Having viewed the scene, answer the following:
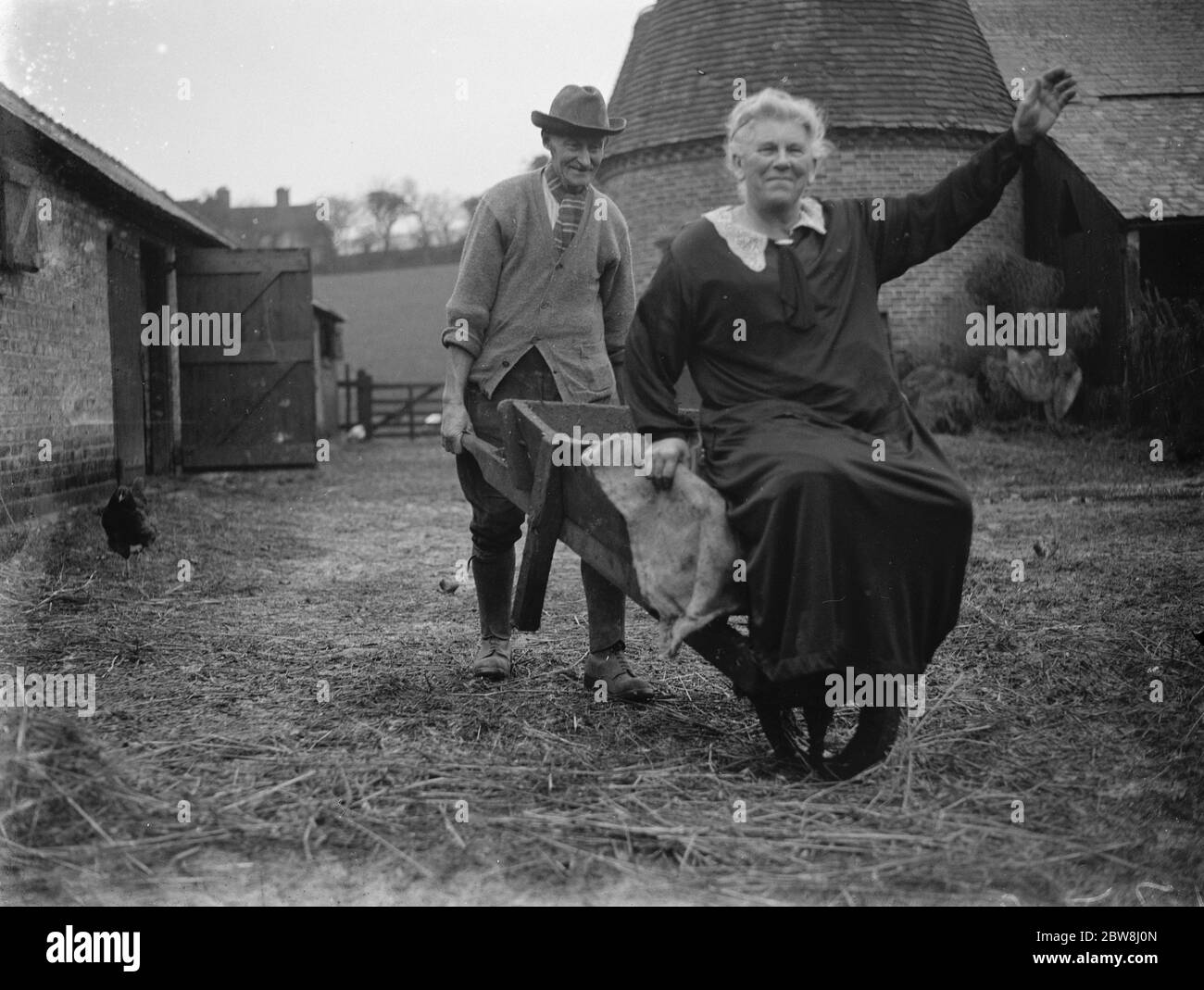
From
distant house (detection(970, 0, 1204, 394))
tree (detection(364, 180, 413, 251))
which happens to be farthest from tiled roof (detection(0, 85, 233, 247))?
tree (detection(364, 180, 413, 251))

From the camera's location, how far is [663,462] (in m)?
3.03

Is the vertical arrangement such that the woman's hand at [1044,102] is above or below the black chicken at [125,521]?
above

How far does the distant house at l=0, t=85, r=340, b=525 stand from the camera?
319 inches

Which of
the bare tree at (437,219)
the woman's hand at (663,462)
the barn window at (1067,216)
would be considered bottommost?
the woman's hand at (663,462)

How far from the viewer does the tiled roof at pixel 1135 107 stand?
1316 centimetres

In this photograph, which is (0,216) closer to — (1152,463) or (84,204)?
(84,204)

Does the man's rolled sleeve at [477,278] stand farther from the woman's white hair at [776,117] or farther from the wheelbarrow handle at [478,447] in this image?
the woman's white hair at [776,117]

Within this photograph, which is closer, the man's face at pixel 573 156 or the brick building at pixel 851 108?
the man's face at pixel 573 156

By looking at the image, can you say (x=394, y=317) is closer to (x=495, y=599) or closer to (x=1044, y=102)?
(x=495, y=599)

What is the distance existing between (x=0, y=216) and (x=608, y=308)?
525 cm

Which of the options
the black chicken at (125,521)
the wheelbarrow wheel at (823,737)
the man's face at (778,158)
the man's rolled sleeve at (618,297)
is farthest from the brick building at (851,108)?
the wheelbarrow wheel at (823,737)

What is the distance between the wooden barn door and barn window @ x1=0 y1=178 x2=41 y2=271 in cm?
467

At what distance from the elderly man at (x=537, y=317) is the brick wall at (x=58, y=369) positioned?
464 centimetres

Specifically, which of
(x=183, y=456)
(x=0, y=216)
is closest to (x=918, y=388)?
(x=183, y=456)
